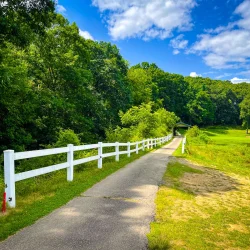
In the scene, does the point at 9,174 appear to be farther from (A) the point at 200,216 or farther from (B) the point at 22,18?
(B) the point at 22,18

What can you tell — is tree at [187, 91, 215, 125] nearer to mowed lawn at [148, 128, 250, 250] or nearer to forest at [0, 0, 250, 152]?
forest at [0, 0, 250, 152]

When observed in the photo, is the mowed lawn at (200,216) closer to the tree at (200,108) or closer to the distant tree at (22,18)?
the distant tree at (22,18)

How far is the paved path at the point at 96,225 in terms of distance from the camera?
3.63m

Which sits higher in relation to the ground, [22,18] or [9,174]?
[22,18]

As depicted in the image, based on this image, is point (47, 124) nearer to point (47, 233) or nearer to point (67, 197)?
point (67, 197)

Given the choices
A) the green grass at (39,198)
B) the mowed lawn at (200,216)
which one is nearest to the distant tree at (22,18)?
the green grass at (39,198)

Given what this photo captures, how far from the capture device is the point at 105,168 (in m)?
10.3

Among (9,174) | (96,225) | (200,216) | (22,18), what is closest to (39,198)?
(9,174)

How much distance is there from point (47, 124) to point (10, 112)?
5711 mm

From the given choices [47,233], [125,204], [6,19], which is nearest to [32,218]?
[47,233]

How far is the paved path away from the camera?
3.63 metres

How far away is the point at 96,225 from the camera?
435cm

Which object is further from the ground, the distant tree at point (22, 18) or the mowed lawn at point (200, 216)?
the distant tree at point (22, 18)

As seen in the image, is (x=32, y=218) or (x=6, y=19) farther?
(x=6, y=19)
